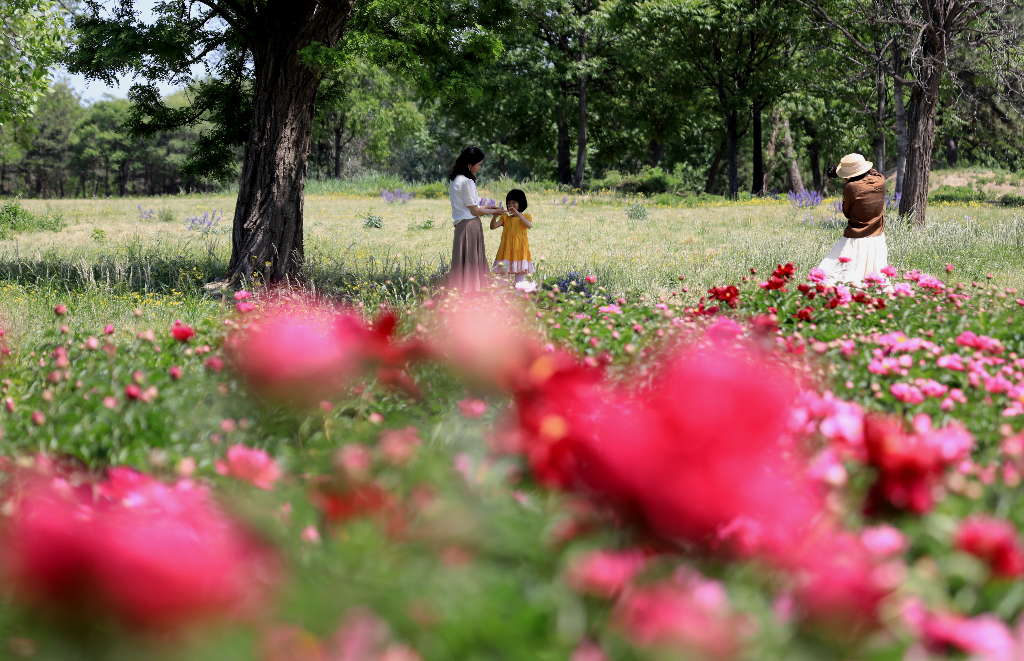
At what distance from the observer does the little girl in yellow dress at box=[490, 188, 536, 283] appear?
826cm

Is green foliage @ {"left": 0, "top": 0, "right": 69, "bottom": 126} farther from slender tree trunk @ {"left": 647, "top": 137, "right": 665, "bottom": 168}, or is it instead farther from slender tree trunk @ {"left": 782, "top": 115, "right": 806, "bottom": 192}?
slender tree trunk @ {"left": 647, "top": 137, "right": 665, "bottom": 168}

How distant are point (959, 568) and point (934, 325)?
3.71 meters

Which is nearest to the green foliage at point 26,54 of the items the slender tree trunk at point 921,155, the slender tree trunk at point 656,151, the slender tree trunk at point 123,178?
the slender tree trunk at point 921,155

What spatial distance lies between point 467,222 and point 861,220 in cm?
428

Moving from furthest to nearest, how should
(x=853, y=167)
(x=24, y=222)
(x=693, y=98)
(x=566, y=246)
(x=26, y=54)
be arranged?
(x=693, y=98), (x=24, y=222), (x=566, y=246), (x=26, y=54), (x=853, y=167)

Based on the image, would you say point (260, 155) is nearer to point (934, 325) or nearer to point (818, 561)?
point (934, 325)

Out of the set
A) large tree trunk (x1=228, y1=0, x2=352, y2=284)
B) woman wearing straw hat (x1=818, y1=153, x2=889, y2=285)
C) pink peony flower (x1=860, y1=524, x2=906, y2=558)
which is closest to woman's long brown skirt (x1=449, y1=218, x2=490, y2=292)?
large tree trunk (x1=228, y1=0, x2=352, y2=284)

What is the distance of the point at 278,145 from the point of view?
313 inches

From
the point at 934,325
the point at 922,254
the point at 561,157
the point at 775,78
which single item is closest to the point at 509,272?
the point at 934,325

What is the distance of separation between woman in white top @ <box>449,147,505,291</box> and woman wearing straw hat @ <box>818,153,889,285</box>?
3.75m

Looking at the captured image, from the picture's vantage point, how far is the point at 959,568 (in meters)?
1.49

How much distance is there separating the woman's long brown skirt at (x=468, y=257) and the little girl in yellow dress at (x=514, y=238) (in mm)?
350

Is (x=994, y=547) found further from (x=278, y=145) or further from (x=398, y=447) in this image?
(x=278, y=145)

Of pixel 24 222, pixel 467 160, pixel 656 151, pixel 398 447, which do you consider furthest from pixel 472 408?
pixel 656 151
